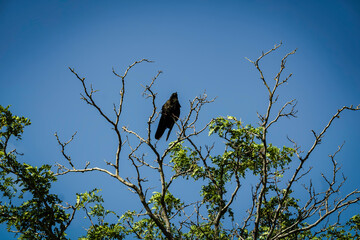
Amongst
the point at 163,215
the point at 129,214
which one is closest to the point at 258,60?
the point at 163,215

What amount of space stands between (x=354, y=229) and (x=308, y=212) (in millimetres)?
3168

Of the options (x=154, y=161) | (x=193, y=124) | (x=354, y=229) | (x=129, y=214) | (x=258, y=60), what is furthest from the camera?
(x=354, y=229)

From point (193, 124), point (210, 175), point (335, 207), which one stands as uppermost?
point (193, 124)

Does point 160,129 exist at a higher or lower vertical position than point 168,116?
lower

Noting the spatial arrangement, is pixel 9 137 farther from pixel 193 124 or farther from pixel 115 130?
pixel 193 124

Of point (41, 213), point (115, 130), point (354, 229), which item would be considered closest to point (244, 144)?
point (115, 130)

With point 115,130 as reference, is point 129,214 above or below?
below

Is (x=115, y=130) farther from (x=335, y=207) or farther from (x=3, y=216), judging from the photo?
(x=335, y=207)

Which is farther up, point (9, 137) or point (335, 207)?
point (9, 137)

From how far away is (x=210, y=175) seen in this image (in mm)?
6707

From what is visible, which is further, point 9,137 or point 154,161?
point 9,137

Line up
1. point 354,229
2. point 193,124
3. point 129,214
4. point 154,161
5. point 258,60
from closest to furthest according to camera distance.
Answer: point 258,60
point 193,124
point 154,161
point 129,214
point 354,229

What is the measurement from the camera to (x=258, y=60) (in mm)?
5246

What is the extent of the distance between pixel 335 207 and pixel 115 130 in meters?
4.74
